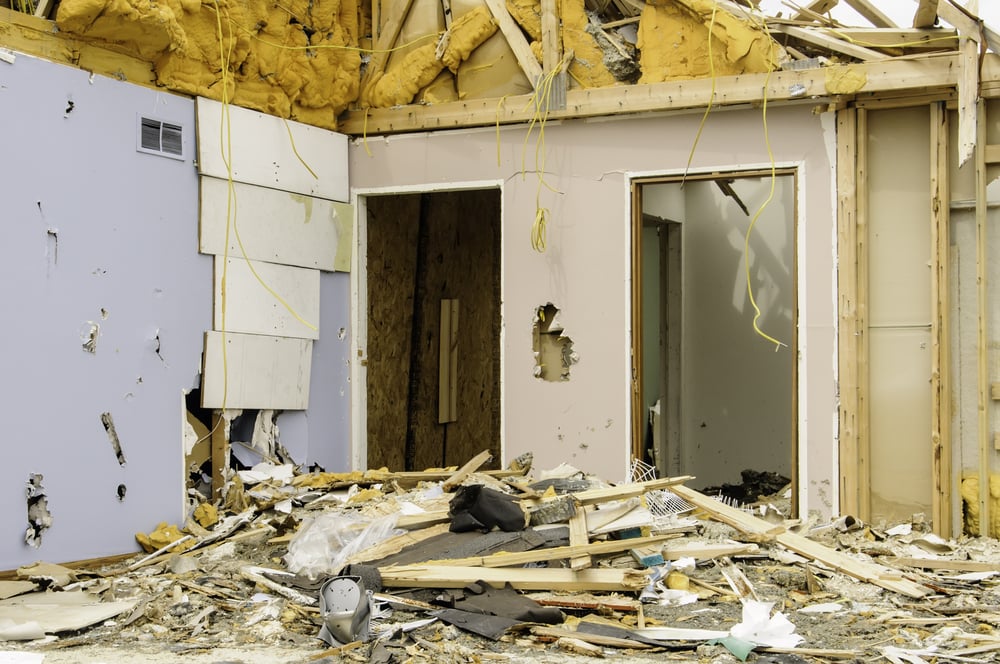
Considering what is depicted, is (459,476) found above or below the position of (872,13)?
below

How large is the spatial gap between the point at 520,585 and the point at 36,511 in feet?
9.59

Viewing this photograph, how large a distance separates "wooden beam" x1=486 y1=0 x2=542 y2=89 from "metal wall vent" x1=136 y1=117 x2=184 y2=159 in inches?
97.8

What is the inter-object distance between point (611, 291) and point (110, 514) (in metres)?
3.68

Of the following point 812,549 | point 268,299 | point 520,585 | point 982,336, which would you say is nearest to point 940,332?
point 982,336

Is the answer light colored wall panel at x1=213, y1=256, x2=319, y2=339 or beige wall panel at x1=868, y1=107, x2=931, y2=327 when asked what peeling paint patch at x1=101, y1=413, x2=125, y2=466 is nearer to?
light colored wall panel at x1=213, y1=256, x2=319, y2=339

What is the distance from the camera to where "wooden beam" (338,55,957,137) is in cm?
687

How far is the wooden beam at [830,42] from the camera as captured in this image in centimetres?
703

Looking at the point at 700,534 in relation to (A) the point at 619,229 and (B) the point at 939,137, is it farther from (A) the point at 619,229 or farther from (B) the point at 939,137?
(B) the point at 939,137

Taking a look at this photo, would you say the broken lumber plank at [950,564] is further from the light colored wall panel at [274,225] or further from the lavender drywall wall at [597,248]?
the light colored wall panel at [274,225]

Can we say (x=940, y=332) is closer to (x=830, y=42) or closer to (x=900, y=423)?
(x=900, y=423)

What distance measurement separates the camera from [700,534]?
21.9ft

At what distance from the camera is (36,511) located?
247 inches

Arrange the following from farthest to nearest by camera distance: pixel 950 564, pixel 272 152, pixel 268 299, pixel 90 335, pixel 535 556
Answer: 1. pixel 272 152
2. pixel 268 299
3. pixel 90 335
4. pixel 950 564
5. pixel 535 556

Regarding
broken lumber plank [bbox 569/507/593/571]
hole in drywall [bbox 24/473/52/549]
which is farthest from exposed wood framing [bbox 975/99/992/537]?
hole in drywall [bbox 24/473/52/549]
